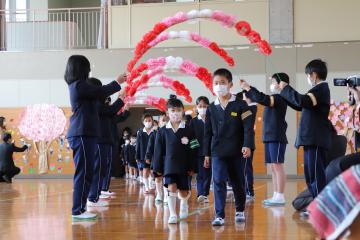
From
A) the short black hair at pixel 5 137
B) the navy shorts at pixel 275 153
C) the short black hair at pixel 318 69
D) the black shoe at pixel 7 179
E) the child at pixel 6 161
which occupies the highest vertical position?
the short black hair at pixel 318 69

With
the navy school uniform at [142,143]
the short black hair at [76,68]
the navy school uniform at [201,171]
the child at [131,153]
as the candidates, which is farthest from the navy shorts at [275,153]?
the child at [131,153]

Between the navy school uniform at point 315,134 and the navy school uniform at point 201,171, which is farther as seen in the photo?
the navy school uniform at point 201,171

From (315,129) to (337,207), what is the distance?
355 cm

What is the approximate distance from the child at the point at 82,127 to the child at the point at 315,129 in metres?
2.18

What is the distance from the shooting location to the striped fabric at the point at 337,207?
2.73 metres

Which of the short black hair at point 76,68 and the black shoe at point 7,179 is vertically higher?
the short black hair at point 76,68

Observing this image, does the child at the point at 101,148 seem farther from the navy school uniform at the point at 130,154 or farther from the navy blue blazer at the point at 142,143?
the navy school uniform at the point at 130,154

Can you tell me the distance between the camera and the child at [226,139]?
6250 millimetres

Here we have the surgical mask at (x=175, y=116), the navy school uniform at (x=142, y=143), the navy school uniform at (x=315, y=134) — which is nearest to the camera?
the navy school uniform at (x=315, y=134)

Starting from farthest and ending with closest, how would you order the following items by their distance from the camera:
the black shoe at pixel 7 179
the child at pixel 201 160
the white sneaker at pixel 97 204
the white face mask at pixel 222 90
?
the black shoe at pixel 7 179, the child at pixel 201 160, the white sneaker at pixel 97 204, the white face mask at pixel 222 90

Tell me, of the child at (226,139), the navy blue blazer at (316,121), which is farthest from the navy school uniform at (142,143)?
the navy blue blazer at (316,121)

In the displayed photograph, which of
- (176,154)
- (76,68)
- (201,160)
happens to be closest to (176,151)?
(176,154)

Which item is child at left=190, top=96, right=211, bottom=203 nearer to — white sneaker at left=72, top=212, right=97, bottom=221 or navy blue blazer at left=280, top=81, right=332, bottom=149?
white sneaker at left=72, top=212, right=97, bottom=221

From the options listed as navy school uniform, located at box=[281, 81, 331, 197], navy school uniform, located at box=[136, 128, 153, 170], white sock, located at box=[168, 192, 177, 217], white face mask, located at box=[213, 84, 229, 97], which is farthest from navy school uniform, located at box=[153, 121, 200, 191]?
navy school uniform, located at box=[136, 128, 153, 170]
